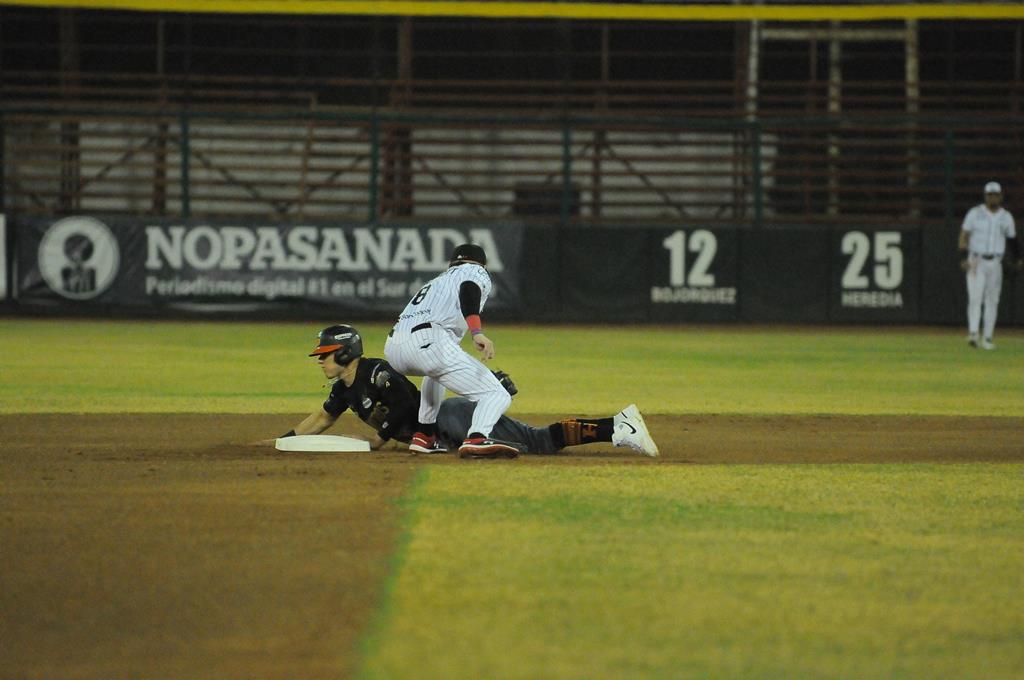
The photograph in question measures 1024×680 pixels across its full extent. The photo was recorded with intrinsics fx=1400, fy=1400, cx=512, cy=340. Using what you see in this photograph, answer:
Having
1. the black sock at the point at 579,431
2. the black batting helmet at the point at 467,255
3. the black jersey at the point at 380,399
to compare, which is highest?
the black batting helmet at the point at 467,255

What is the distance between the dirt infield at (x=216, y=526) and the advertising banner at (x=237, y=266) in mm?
12246

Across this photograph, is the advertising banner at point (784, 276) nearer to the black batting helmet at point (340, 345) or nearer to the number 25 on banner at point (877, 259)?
the number 25 on banner at point (877, 259)

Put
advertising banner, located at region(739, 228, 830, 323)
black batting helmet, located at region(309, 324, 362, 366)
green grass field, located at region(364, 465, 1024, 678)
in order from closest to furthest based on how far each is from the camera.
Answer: green grass field, located at region(364, 465, 1024, 678), black batting helmet, located at region(309, 324, 362, 366), advertising banner, located at region(739, 228, 830, 323)

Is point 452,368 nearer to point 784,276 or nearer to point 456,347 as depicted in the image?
point 456,347

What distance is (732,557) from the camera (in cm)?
614

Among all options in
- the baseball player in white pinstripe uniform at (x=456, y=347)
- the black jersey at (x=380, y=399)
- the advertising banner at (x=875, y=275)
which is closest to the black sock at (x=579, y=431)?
the baseball player in white pinstripe uniform at (x=456, y=347)

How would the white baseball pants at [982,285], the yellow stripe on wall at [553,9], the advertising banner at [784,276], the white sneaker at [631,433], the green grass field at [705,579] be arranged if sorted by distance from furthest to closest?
1. the yellow stripe on wall at [553,9]
2. the advertising banner at [784,276]
3. the white baseball pants at [982,285]
4. the white sneaker at [631,433]
5. the green grass field at [705,579]

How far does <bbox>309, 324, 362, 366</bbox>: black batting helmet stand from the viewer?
9.09m

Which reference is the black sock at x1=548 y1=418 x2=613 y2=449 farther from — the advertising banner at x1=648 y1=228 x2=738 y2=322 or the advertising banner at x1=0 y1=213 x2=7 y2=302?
the advertising banner at x1=0 y1=213 x2=7 y2=302

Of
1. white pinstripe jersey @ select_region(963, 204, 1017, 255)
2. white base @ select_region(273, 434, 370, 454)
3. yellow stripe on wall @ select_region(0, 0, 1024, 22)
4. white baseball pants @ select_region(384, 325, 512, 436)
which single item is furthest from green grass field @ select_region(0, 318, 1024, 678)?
yellow stripe on wall @ select_region(0, 0, 1024, 22)

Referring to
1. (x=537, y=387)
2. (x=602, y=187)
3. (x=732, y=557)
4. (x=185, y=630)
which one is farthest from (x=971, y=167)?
(x=185, y=630)

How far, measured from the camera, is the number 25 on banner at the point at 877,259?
23797 mm

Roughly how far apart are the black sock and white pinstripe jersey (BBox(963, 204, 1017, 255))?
495 inches

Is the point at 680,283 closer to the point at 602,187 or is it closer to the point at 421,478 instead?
the point at 602,187
